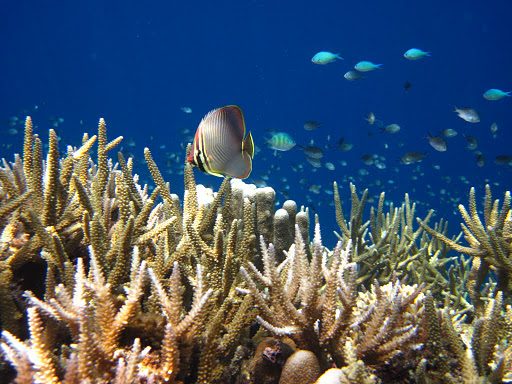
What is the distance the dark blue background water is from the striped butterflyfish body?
5159 cm

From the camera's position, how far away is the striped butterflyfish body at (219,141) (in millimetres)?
1896

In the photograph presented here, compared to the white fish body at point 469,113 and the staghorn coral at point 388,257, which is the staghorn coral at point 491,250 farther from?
the white fish body at point 469,113

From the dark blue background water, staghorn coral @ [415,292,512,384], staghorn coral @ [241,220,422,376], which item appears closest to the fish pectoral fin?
staghorn coral @ [241,220,422,376]

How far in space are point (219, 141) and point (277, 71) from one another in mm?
72158

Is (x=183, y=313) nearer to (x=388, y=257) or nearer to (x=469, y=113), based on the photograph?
(x=388, y=257)

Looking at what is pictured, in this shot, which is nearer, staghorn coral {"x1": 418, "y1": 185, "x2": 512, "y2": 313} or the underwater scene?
the underwater scene

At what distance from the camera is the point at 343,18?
204 feet

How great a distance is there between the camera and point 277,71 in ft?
224

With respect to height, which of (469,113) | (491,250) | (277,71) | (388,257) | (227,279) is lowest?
(227,279)

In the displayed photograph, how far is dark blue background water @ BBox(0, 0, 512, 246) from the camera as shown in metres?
57.6

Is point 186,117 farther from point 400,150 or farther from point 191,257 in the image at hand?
point 191,257

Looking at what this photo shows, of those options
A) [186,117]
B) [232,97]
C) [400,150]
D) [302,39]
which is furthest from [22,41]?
[400,150]

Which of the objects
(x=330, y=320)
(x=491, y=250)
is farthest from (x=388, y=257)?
(x=330, y=320)

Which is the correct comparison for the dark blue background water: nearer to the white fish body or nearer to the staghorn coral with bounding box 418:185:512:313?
the white fish body
